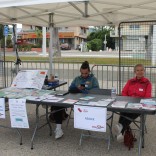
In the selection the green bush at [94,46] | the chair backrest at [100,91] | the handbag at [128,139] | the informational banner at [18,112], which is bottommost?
the handbag at [128,139]

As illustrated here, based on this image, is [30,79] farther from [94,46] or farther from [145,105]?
[94,46]

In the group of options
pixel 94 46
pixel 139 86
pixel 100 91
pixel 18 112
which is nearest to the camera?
pixel 18 112

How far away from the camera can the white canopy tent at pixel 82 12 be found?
231 inches

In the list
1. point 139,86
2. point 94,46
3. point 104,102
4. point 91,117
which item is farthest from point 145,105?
point 94,46

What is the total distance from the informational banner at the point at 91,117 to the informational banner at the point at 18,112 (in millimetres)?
869

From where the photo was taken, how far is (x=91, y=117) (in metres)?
4.24

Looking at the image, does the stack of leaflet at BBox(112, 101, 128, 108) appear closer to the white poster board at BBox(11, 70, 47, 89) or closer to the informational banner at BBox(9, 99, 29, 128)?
the informational banner at BBox(9, 99, 29, 128)

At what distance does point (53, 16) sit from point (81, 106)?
12.2 feet

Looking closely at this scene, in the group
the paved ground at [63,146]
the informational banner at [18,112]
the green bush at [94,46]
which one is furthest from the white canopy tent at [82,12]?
the green bush at [94,46]

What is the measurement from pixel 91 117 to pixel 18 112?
4.02ft

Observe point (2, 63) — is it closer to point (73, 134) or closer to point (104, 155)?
point (73, 134)

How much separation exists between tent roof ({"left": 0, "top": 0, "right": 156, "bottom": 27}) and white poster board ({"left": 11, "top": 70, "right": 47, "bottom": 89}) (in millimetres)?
1315

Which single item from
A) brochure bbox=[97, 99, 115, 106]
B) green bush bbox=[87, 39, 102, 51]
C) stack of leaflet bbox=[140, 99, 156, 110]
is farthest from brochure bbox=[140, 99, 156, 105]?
green bush bbox=[87, 39, 102, 51]

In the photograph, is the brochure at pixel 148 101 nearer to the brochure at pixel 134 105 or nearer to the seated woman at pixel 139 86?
the brochure at pixel 134 105
